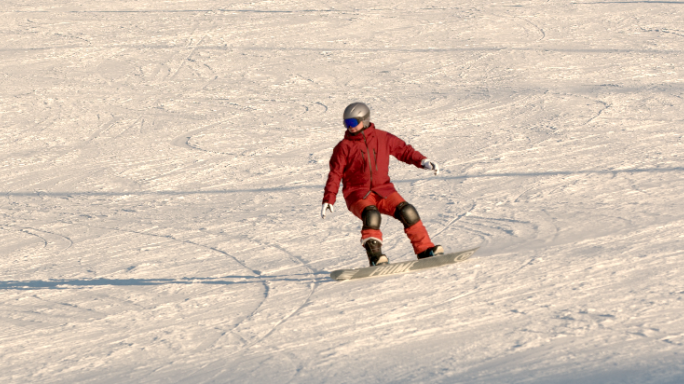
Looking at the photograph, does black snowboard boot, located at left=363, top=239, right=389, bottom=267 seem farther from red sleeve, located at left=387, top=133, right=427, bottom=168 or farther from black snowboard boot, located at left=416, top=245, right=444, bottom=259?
red sleeve, located at left=387, top=133, right=427, bottom=168

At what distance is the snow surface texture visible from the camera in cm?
409

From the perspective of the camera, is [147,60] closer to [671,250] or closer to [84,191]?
[84,191]

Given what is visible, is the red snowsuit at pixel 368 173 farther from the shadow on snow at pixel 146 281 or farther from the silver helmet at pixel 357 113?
the shadow on snow at pixel 146 281

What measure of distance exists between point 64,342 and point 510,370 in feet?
8.60

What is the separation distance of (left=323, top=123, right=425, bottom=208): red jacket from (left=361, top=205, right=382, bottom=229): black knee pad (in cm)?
11

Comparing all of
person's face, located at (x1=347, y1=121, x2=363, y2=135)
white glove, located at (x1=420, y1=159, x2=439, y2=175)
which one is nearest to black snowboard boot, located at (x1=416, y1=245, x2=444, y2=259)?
white glove, located at (x1=420, y1=159, x2=439, y2=175)

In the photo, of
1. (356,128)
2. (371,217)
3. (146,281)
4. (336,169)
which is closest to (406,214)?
(371,217)

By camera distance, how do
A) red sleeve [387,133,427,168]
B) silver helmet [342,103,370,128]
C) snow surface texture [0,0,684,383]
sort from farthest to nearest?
1. red sleeve [387,133,427,168]
2. silver helmet [342,103,370,128]
3. snow surface texture [0,0,684,383]

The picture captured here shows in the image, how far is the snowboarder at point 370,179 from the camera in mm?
5117

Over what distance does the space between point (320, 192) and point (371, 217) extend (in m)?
2.98

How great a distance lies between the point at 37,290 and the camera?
565 centimetres

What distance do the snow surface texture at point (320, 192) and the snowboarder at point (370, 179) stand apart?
274 mm

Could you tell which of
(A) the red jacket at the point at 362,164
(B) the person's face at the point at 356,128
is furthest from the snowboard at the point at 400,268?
(B) the person's face at the point at 356,128

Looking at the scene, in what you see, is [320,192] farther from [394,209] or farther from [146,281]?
[394,209]
